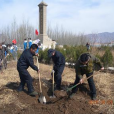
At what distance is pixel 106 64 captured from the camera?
28.1 ft

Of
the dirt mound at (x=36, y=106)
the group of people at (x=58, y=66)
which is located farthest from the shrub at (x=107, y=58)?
the dirt mound at (x=36, y=106)

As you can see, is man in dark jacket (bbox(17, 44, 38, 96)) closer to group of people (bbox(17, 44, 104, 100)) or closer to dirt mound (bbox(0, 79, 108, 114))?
group of people (bbox(17, 44, 104, 100))

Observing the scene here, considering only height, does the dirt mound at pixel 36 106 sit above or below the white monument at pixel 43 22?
below

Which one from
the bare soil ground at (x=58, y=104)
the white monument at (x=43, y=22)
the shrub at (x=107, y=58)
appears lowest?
the bare soil ground at (x=58, y=104)

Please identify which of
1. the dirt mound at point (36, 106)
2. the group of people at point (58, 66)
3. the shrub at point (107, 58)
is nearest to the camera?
the dirt mound at point (36, 106)

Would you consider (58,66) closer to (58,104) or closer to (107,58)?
(58,104)

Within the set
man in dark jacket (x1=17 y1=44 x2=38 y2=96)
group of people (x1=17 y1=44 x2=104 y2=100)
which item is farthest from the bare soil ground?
man in dark jacket (x1=17 y1=44 x2=38 y2=96)

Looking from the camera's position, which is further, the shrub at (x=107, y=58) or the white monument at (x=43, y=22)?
the white monument at (x=43, y=22)

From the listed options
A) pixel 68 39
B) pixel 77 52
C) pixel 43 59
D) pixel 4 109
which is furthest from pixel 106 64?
pixel 68 39

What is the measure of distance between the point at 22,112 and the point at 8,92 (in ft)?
4.51

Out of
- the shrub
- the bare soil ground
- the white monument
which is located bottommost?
the bare soil ground

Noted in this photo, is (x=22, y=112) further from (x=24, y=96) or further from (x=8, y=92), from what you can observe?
(x=8, y=92)

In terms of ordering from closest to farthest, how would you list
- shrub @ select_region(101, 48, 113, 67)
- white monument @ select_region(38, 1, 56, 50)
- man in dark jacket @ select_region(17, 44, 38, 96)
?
man in dark jacket @ select_region(17, 44, 38, 96), shrub @ select_region(101, 48, 113, 67), white monument @ select_region(38, 1, 56, 50)

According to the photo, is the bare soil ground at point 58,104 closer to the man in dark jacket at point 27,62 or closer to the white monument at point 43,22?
the man in dark jacket at point 27,62
